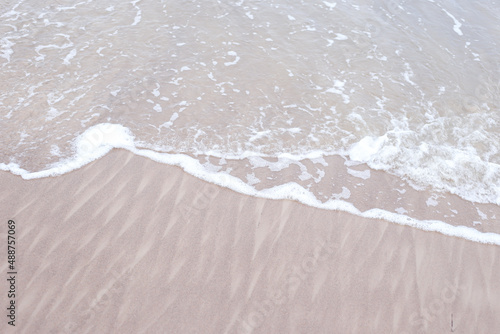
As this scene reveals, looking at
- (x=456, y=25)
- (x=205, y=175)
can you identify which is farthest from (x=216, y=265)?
(x=456, y=25)

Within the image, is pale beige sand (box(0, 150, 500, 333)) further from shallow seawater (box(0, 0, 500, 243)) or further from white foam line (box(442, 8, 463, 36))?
white foam line (box(442, 8, 463, 36))

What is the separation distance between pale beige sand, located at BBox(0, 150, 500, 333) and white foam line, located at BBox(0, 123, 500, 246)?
3.8 inches

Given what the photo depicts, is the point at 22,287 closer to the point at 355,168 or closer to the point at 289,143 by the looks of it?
the point at 289,143

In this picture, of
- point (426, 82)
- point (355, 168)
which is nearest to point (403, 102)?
point (426, 82)

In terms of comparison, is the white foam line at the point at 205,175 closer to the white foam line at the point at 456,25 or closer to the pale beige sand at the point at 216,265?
the pale beige sand at the point at 216,265

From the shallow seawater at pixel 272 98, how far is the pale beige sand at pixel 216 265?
0.34 metres

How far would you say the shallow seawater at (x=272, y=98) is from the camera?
433cm

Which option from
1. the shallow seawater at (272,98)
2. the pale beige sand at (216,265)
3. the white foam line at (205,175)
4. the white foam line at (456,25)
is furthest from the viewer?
the white foam line at (456,25)

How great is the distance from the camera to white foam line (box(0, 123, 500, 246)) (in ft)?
12.8

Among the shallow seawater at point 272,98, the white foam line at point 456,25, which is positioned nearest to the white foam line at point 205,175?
the shallow seawater at point 272,98

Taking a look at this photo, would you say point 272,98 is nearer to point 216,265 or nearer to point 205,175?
point 205,175

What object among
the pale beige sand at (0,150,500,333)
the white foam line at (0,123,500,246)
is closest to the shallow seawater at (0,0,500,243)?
the white foam line at (0,123,500,246)

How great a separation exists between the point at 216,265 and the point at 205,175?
1.17 metres

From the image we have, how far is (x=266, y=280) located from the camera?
3.30 meters
